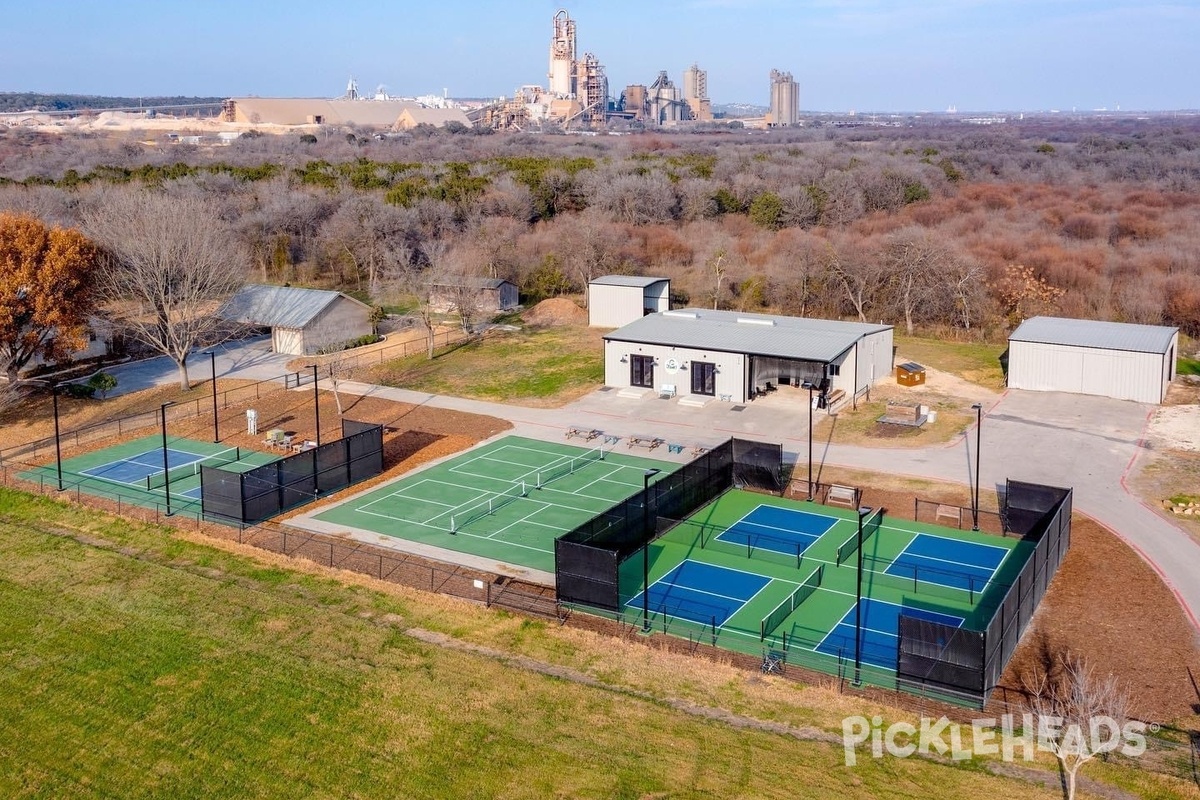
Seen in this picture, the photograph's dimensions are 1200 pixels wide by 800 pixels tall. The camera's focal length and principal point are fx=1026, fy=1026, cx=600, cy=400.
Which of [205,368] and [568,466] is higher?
[205,368]

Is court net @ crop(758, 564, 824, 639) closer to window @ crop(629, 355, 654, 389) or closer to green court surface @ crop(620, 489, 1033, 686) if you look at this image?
green court surface @ crop(620, 489, 1033, 686)

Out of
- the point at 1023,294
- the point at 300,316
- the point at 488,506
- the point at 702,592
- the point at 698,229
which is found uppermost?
the point at 698,229

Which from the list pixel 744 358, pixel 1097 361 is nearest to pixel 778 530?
pixel 744 358

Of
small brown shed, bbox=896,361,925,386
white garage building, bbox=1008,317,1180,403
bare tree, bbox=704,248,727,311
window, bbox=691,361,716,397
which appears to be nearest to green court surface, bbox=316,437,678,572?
window, bbox=691,361,716,397

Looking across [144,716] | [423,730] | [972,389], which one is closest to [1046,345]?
[972,389]

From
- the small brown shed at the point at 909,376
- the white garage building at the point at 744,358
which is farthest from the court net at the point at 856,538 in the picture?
A: the small brown shed at the point at 909,376

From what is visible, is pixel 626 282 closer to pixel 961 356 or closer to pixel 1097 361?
pixel 961 356

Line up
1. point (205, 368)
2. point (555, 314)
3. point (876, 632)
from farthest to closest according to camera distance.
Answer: point (555, 314), point (205, 368), point (876, 632)

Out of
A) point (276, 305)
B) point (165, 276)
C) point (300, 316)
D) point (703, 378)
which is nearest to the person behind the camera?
point (703, 378)
